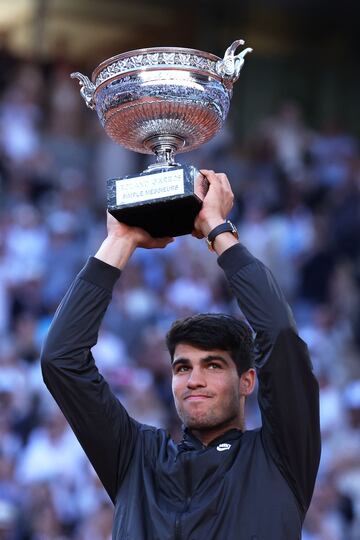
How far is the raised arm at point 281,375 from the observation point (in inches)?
143

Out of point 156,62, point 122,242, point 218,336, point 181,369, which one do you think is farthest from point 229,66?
point 181,369

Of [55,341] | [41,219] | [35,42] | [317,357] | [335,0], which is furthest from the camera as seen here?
[335,0]

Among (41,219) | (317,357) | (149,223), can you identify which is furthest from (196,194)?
(41,219)

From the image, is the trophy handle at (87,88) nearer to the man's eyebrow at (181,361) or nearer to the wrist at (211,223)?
the wrist at (211,223)

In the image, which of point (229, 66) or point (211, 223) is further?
point (229, 66)

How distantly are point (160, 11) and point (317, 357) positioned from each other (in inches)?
297

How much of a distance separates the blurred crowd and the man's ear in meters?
3.73

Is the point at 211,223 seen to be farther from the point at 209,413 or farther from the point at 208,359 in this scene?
the point at 209,413

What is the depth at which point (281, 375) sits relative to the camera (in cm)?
364

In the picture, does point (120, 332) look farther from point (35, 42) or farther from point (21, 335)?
point (35, 42)

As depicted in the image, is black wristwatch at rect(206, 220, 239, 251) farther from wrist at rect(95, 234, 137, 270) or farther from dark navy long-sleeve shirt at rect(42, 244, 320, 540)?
wrist at rect(95, 234, 137, 270)

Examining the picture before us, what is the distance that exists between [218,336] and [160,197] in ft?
1.57

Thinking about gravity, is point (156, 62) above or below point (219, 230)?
above

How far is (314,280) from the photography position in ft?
39.5
